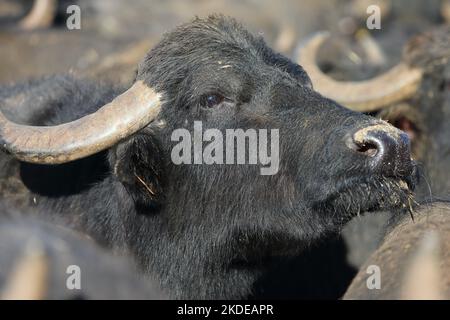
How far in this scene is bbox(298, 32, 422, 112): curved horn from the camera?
8270 mm

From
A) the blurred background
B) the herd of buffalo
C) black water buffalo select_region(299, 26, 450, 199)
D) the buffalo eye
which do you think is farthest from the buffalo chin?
the blurred background

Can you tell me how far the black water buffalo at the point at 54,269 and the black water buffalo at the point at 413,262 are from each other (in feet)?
3.29

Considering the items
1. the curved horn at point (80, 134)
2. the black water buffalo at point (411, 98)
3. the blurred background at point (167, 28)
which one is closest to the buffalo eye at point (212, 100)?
the curved horn at point (80, 134)

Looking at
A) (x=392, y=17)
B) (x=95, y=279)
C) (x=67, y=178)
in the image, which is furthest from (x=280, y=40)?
(x=95, y=279)

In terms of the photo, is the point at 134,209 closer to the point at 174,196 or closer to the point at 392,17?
the point at 174,196

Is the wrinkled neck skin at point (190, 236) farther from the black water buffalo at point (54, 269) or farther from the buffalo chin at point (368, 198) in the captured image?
the black water buffalo at point (54, 269)

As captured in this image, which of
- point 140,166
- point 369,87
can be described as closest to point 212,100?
point 140,166

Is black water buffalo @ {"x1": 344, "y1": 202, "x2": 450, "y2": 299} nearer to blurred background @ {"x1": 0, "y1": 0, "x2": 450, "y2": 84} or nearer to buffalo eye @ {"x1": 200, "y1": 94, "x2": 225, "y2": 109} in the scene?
buffalo eye @ {"x1": 200, "y1": 94, "x2": 225, "y2": 109}

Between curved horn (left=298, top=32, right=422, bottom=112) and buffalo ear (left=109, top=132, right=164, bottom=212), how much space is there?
264 centimetres

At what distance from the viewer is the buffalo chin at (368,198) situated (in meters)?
5.34

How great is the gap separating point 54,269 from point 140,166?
2.38m

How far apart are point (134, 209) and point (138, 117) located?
0.61 m

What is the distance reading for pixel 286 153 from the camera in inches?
221

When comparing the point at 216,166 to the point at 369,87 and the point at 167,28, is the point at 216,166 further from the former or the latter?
the point at 167,28
